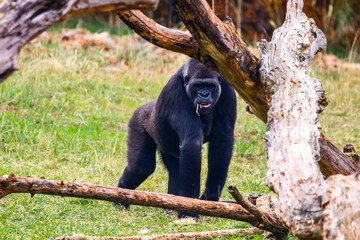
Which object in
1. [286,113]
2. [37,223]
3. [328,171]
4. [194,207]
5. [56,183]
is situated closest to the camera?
[286,113]

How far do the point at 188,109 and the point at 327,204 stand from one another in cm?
243

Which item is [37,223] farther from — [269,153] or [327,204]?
[327,204]

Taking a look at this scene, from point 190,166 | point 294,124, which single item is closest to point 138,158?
point 190,166

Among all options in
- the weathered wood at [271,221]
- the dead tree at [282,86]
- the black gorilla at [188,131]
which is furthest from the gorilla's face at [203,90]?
the weathered wood at [271,221]

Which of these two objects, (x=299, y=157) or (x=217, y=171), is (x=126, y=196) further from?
(x=217, y=171)

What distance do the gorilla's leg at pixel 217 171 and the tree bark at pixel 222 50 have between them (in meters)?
0.73

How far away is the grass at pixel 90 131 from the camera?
373 centimetres

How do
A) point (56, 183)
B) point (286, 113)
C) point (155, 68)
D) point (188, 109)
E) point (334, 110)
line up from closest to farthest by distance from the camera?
point (286, 113) → point (56, 183) → point (188, 109) → point (334, 110) → point (155, 68)

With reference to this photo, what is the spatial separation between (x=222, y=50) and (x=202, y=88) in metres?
0.91

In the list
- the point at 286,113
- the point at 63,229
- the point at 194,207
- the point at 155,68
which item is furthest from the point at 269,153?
the point at 155,68

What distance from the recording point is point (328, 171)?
130 inches

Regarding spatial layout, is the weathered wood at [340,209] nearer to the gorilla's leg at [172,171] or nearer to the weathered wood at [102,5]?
the weathered wood at [102,5]

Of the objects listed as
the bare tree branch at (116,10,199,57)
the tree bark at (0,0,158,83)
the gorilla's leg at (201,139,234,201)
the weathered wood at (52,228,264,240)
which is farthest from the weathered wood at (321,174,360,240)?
the gorilla's leg at (201,139,234,201)

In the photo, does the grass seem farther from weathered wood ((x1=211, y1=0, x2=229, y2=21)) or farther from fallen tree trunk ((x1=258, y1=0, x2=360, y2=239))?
weathered wood ((x1=211, y1=0, x2=229, y2=21))
